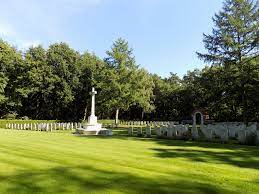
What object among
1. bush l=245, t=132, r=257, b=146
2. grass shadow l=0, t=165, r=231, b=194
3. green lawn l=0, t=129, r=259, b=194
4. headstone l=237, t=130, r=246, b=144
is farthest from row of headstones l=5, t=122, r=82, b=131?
grass shadow l=0, t=165, r=231, b=194

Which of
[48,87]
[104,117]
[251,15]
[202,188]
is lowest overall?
[202,188]

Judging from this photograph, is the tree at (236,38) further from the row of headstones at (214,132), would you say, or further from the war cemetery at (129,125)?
the row of headstones at (214,132)

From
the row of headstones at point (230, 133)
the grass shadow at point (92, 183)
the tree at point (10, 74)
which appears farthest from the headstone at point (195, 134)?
the tree at point (10, 74)

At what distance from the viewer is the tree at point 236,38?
1318 inches

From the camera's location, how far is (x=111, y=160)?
10.5 meters

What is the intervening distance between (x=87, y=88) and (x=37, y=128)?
25305mm

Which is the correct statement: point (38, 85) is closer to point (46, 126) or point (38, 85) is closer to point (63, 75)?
point (63, 75)

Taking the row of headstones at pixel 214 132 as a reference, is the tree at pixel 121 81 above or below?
above

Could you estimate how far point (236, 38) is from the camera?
34.8 m

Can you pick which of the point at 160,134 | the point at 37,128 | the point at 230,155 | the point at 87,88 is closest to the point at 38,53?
the point at 87,88

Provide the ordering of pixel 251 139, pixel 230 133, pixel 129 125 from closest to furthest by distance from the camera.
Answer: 1. pixel 251 139
2. pixel 230 133
3. pixel 129 125

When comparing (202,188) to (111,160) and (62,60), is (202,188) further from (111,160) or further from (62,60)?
(62,60)

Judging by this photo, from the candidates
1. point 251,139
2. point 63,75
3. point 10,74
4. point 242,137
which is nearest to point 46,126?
point 242,137

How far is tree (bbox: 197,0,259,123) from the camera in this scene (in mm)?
33469
